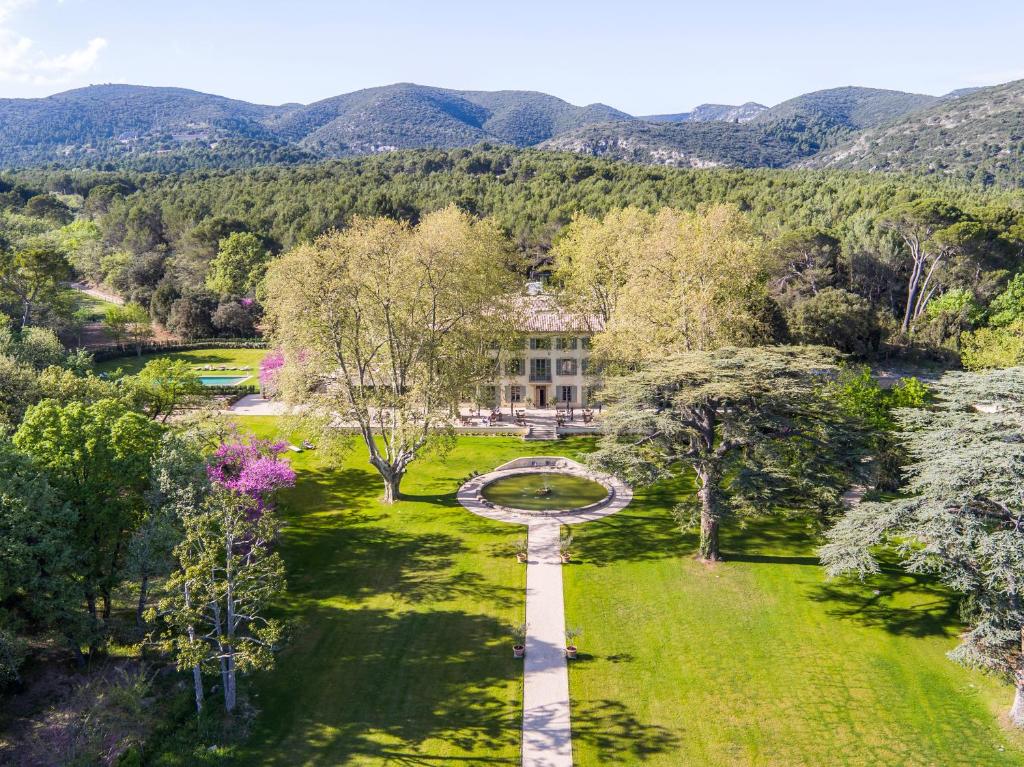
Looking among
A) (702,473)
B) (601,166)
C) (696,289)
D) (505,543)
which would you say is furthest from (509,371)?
(601,166)

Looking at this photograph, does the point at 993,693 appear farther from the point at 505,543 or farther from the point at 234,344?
the point at 234,344

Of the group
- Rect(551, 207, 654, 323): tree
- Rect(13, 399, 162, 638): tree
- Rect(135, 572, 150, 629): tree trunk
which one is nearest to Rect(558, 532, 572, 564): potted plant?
Rect(135, 572, 150, 629): tree trunk

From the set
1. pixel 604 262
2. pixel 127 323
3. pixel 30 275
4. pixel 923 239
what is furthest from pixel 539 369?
pixel 127 323

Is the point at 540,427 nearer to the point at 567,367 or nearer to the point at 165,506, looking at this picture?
the point at 567,367

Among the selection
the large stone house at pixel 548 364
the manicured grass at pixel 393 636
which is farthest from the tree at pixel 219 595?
the large stone house at pixel 548 364

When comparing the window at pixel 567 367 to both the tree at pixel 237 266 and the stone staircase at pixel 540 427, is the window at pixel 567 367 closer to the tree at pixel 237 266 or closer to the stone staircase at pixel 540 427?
Answer: the stone staircase at pixel 540 427
